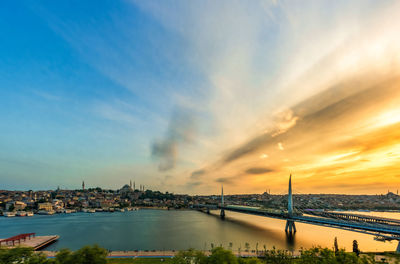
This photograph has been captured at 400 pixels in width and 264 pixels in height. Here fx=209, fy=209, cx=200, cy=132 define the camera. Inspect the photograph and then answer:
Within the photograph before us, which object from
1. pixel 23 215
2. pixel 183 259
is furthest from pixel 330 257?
pixel 23 215

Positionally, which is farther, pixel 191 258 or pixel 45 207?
pixel 45 207

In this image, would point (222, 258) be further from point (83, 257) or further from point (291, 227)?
point (291, 227)

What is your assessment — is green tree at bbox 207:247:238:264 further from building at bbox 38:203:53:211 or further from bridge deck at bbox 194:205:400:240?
building at bbox 38:203:53:211

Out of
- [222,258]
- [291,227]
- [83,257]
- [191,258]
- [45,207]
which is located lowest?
[45,207]

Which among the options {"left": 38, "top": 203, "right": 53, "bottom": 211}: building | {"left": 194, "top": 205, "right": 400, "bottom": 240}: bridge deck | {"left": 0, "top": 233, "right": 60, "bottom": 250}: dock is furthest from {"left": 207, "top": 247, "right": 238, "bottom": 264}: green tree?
{"left": 38, "top": 203, "right": 53, "bottom": 211}: building

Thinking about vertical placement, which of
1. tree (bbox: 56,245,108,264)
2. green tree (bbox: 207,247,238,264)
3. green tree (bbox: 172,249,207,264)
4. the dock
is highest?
green tree (bbox: 207,247,238,264)

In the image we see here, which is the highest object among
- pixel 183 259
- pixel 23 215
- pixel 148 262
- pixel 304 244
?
pixel 183 259

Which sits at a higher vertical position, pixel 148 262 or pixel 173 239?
pixel 148 262

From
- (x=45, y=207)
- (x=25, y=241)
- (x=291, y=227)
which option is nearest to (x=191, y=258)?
(x=25, y=241)

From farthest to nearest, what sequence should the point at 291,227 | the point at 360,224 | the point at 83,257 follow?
the point at 291,227
the point at 360,224
the point at 83,257

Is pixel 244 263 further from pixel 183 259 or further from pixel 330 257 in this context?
pixel 330 257

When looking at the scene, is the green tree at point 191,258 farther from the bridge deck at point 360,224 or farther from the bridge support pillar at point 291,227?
the bridge support pillar at point 291,227
